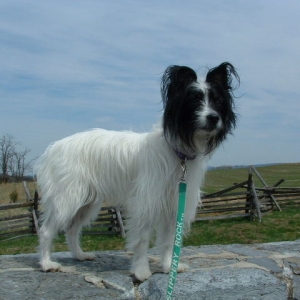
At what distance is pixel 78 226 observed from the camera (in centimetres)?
518

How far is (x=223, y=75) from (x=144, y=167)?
48.2 inches

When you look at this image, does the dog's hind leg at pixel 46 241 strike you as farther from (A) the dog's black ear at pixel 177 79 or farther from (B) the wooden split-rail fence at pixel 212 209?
(B) the wooden split-rail fence at pixel 212 209

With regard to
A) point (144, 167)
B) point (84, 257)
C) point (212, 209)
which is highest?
point (144, 167)

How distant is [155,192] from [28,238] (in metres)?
13.6

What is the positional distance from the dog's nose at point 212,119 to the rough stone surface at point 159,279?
157 cm

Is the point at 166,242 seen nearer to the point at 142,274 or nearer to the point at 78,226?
the point at 142,274

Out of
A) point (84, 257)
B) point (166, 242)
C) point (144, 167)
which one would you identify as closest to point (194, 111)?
point (144, 167)

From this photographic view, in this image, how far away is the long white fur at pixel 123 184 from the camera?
4.32 m

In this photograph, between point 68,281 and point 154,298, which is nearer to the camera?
point 154,298

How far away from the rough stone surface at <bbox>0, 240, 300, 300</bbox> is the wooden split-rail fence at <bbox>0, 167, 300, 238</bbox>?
10057 millimetres

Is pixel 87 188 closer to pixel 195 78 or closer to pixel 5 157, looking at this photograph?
pixel 195 78

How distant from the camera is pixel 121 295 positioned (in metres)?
4.09

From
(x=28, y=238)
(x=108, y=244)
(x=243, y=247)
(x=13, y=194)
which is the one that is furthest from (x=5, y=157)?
(x=243, y=247)

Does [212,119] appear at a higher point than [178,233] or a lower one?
higher
